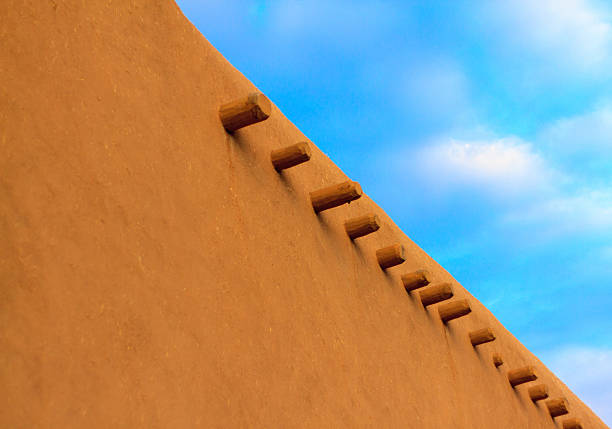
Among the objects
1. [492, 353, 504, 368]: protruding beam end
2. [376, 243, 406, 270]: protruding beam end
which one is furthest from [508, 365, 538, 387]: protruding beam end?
[376, 243, 406, 270]: protruding beam end

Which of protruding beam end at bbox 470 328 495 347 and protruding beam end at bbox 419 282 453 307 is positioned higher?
protruding beam end at bbox 419 282 453 307

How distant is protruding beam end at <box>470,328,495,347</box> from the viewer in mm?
6547

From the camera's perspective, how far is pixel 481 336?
21.7 feet

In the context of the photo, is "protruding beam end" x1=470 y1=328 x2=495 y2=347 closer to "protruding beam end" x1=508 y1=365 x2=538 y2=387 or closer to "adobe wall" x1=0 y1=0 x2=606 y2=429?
"protruding beam end" x1=508 y1=365 x2=538 y2=387

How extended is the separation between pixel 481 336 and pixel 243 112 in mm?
3386

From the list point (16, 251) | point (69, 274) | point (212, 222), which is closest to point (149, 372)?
point (69, 274)

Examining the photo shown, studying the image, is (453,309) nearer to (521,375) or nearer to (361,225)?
(521,375)

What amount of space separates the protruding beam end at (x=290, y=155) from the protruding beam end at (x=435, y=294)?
6.16 feet

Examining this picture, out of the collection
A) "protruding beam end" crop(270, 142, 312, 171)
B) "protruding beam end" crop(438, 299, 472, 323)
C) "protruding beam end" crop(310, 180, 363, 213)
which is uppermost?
"protruding beam end" crop(270, 142, 312, 171)

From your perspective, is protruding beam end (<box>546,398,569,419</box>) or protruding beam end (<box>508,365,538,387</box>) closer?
protruding beam end (<box>508,365,538,387</box>)

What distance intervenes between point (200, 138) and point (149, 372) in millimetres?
1266

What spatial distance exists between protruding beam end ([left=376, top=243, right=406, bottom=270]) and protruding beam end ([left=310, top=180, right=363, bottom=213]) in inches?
29.0

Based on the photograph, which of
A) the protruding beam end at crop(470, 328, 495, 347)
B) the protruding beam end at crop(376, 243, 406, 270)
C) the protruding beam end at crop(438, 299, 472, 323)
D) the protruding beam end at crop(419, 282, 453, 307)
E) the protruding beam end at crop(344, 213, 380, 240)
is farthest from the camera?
the protruding beam end at crop(470, 328, 495, 347)

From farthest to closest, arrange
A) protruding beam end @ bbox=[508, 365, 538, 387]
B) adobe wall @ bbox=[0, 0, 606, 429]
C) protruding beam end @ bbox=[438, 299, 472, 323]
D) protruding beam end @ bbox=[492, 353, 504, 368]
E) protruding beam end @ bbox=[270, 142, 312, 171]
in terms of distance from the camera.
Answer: protruding beam end @ bbox=[508, 365, 538, 387]
protruding beam end @ bbox=[492, 353, 504, 368]
protruding beam end @ bbox=[438, 299, 472, 323]
protruding beam end @ bbox=[270, 142, 312, 171]
adobe wall @ bbox=[0, 0, 606, 429]
